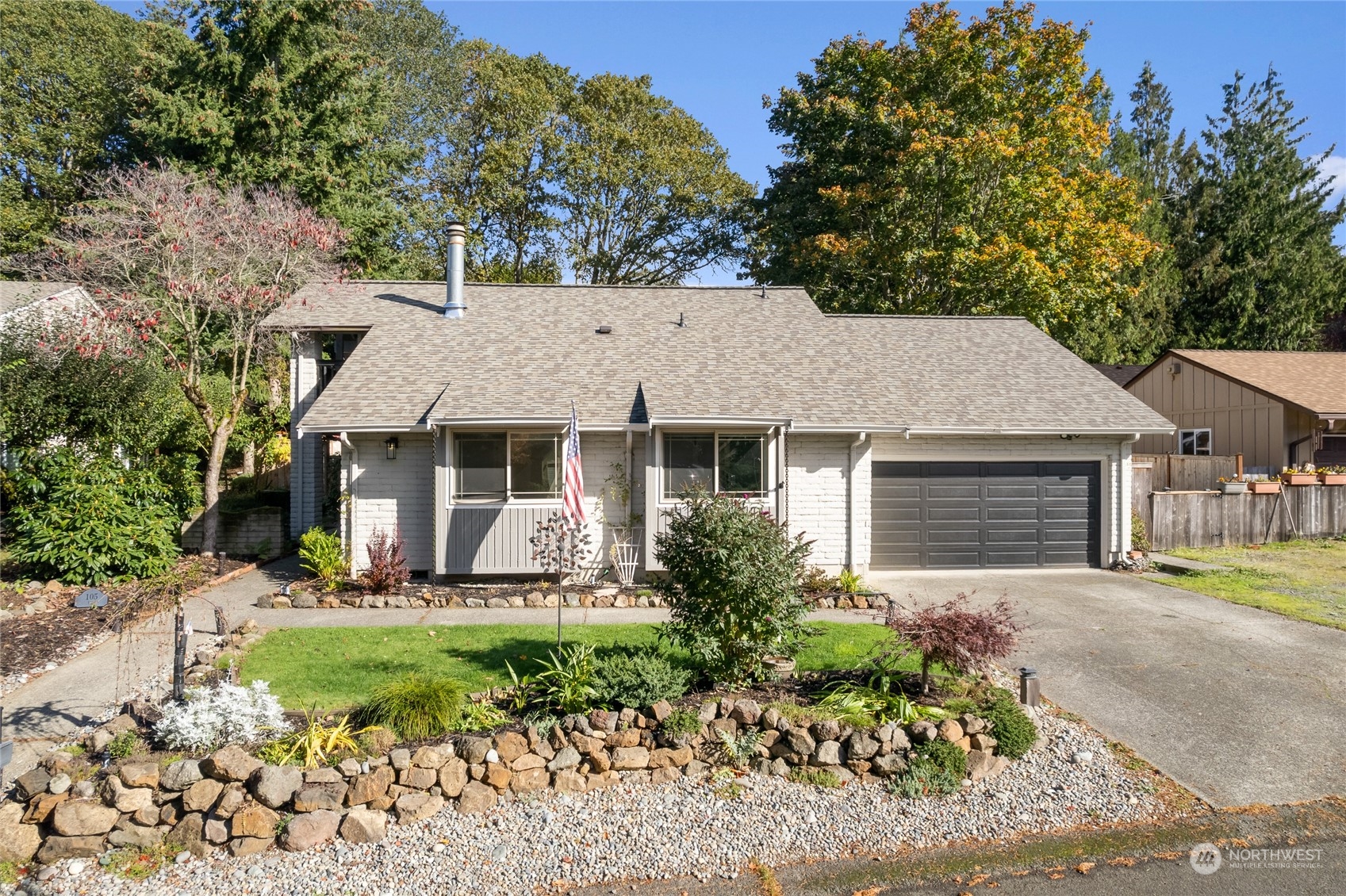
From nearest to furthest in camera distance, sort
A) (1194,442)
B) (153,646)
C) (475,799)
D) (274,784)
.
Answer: (274,784), (475,799), (153,646), (1194,442)

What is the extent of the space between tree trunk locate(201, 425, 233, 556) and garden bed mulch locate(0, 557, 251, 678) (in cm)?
284

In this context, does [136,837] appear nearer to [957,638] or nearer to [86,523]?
[957,638]

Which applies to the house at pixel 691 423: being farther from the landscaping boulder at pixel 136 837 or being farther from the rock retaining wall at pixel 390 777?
the landscaping boulder at pixel 136 837

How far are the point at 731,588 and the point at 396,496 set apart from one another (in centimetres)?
861

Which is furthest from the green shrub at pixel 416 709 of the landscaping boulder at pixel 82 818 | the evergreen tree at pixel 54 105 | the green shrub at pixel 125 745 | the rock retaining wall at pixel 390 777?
the evergreen tree at pixel 54 105

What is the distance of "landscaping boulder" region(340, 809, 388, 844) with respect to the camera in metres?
5.23

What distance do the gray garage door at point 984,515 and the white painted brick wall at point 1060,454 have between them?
167 millimetres

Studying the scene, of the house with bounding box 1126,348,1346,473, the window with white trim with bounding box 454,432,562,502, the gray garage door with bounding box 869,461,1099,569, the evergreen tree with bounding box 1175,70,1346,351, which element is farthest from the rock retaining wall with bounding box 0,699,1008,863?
the evergreen tree with bounding box 1175,70,1346,351

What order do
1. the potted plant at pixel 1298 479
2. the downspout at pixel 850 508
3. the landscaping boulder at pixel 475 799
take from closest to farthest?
1. the landscaping boulder at pixel 475 799
2. the downspout at pixel 850 508
3. the potted plant at pixel 1298 479

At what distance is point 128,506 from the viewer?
11859 millimetres

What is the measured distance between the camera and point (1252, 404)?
21562 mm

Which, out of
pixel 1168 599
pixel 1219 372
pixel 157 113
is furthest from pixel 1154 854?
pixel 157 113
